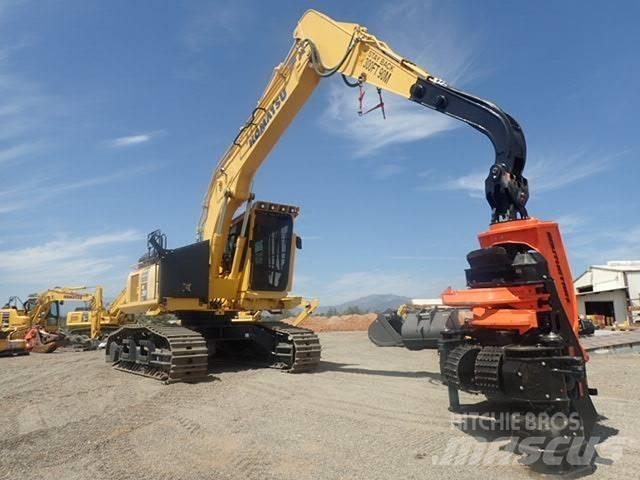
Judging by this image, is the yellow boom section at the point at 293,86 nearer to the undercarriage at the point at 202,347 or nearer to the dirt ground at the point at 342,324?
the undercarriage at the point at 202,347

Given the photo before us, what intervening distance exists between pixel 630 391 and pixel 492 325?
4.06 metres

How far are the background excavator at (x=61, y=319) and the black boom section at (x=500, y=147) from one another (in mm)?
18840

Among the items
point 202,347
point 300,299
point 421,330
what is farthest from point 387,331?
point 202,347

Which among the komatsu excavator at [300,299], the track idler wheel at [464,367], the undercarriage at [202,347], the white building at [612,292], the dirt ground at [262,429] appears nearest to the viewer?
the dirt ground at [262,429]

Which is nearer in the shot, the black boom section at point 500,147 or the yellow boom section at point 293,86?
the black boom section at point 500,147

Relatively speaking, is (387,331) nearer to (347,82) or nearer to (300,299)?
(300,299)

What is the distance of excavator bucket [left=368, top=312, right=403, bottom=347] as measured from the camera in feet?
56.9

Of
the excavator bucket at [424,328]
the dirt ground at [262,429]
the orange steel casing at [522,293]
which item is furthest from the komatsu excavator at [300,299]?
the excavator bucket at [424,328]

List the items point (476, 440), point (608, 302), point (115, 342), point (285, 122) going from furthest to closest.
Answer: point (608, 302) → point (115, 342) → point (285, 122) → point (476, 440)

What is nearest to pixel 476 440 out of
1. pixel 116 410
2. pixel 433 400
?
pixel 433 400

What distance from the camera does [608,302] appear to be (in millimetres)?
30484

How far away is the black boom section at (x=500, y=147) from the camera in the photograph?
5.67m

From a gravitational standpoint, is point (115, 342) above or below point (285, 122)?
below

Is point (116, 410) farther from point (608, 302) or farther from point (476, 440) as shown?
point (608, 302)
